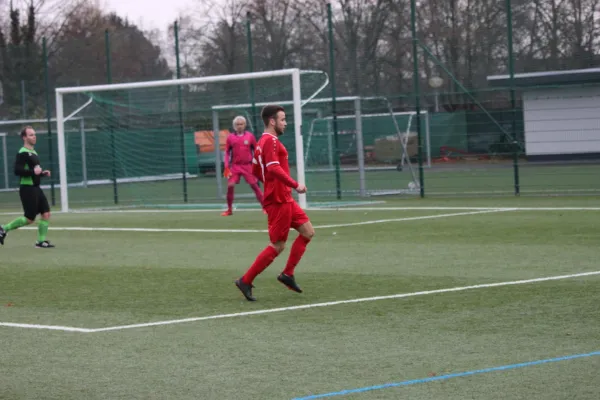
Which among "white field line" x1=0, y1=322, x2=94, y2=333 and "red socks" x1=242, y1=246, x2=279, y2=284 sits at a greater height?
"red socks" x1=242, y1=246, x2=279, y2=284

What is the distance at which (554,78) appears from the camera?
77.6 feet

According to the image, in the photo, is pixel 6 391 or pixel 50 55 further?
pixel 50 55

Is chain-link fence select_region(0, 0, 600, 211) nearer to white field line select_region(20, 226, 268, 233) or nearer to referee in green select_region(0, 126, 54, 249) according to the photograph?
white field line select_region(20, 226, 268, 233)

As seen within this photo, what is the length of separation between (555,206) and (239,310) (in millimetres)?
11382

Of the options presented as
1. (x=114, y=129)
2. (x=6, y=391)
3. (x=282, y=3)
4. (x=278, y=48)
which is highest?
(x=282, y=3)

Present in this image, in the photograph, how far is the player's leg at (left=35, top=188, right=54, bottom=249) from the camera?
1514 centimetres

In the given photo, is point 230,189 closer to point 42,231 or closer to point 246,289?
point 42,231

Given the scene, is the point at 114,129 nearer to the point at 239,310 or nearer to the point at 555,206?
the point at 555,206

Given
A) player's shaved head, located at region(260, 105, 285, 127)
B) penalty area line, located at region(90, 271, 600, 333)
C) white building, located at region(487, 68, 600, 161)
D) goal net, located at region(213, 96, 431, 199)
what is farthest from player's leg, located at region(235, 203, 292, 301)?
goal net, located at region(213, 96, 431, 199)

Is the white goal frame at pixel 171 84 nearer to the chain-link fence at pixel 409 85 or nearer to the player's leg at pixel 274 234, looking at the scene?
the chain-link fence at pixel 409 85

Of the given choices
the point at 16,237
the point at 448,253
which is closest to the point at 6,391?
the point at 448,253

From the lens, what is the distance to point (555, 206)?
1903 centimetres

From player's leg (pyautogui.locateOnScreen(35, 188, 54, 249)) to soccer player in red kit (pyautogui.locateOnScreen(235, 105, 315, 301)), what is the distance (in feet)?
20.8

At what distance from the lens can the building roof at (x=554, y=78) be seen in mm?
23141
